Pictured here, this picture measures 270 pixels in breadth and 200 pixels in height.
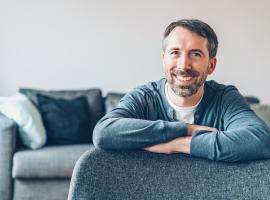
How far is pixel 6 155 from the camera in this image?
2.94 metres

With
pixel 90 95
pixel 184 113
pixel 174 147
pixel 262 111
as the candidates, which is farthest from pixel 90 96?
pixel 174 147

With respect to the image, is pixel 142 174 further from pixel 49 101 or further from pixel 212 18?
pixel 212 18

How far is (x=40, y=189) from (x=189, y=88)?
1.61 m

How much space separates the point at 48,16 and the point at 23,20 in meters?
0.19

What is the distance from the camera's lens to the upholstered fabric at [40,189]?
115 inches

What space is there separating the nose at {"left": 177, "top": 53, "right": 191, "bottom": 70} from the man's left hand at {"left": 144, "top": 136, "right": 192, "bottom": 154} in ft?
0.99

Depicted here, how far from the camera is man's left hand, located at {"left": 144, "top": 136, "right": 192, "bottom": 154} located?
4.27 feet

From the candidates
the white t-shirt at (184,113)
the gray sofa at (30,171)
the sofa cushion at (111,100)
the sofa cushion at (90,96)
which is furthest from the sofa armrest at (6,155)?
the white t-shirt at (184,113)

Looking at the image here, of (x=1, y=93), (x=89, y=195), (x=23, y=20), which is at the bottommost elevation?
(x=1, y=93)

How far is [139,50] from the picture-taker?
3842 mm

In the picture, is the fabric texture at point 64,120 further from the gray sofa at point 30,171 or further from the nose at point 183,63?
the nose at point 183,63

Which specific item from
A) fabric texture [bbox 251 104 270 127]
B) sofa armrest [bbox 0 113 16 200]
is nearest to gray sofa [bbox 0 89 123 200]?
sofa armrest [bbox 0 113 16 200]

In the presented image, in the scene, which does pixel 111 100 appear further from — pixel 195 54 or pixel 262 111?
pixel 195 54

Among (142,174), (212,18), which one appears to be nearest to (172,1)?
(212,18)
